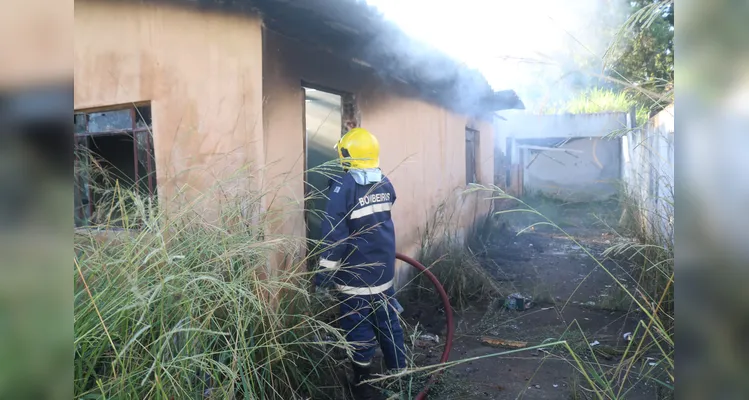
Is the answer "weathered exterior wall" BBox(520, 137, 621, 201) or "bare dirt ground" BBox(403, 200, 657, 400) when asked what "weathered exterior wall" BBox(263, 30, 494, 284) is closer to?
"bare dirt ground" BBox(403, 200, 657, 400)

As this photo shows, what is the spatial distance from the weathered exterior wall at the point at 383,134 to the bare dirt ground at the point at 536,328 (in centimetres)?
129

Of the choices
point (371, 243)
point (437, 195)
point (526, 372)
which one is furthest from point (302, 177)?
point (437, 195)

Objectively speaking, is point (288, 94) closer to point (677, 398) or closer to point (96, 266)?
point (96, 266)

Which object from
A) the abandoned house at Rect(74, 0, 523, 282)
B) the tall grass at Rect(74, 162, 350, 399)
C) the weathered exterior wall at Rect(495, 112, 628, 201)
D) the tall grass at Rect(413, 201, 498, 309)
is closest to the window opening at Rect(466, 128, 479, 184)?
the tall grass at Rect(413, 201, 498, 309)

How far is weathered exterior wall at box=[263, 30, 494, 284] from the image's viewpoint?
3.52 meters

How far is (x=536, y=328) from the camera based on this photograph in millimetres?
4656

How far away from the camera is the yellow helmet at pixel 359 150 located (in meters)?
3.25

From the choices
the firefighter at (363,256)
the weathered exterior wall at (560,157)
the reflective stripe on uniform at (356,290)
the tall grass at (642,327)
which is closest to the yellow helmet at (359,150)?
the firefighter at (363,256)

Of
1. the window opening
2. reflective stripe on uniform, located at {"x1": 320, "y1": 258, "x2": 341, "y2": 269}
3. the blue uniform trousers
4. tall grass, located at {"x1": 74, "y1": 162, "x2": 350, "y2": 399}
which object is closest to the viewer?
tall grass, located at {"x1": 74, "y1": 162, "x2": 350, "y2": 399}

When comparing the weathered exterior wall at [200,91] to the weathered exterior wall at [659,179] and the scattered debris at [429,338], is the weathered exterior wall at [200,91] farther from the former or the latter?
the weathered exterior wall at [659,179]

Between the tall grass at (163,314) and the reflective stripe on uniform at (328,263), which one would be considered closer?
the tall grass at (163,314)

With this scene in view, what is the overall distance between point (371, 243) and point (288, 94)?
56.6 inches

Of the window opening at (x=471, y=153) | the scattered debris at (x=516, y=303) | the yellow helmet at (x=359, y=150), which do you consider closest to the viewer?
the yellow helmet at (x=359, y=150)

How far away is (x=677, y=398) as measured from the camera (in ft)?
2.54
